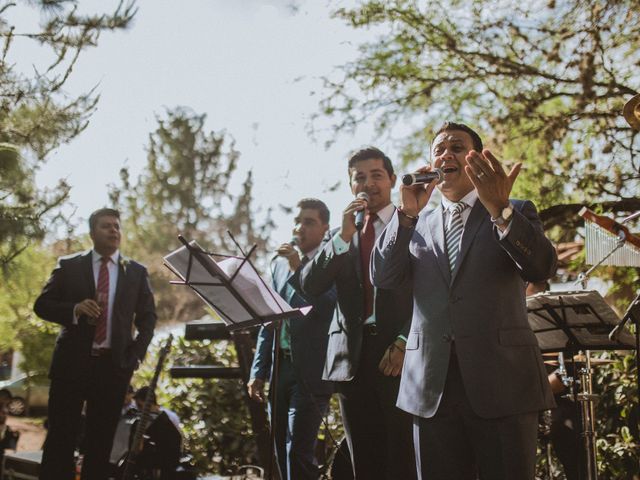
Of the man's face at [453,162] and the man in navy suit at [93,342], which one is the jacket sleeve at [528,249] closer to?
the man's face at [453,162]

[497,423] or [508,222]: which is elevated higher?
[508,222]

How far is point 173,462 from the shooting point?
6.23 metres

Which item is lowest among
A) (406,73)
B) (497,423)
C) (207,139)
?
(497,423)

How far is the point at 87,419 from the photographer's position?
5.43m

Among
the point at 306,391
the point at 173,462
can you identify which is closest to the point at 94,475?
the point at 173,462

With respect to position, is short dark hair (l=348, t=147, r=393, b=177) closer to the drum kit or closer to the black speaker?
the drum kit

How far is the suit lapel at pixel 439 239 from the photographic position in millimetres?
2793

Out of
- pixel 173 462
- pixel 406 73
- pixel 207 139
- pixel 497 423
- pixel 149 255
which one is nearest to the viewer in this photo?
pixel 497 423

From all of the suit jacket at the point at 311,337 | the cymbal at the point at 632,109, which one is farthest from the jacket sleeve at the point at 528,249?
the suit jacket at the point at 311,337

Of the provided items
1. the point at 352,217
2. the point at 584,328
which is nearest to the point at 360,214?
the point at 352,217

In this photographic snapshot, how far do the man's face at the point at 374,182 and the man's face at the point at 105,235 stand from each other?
2636 mm

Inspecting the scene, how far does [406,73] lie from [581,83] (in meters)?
2.83

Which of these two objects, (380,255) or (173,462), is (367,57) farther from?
(380,255)

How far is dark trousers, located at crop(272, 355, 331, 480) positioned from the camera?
14.6ft
